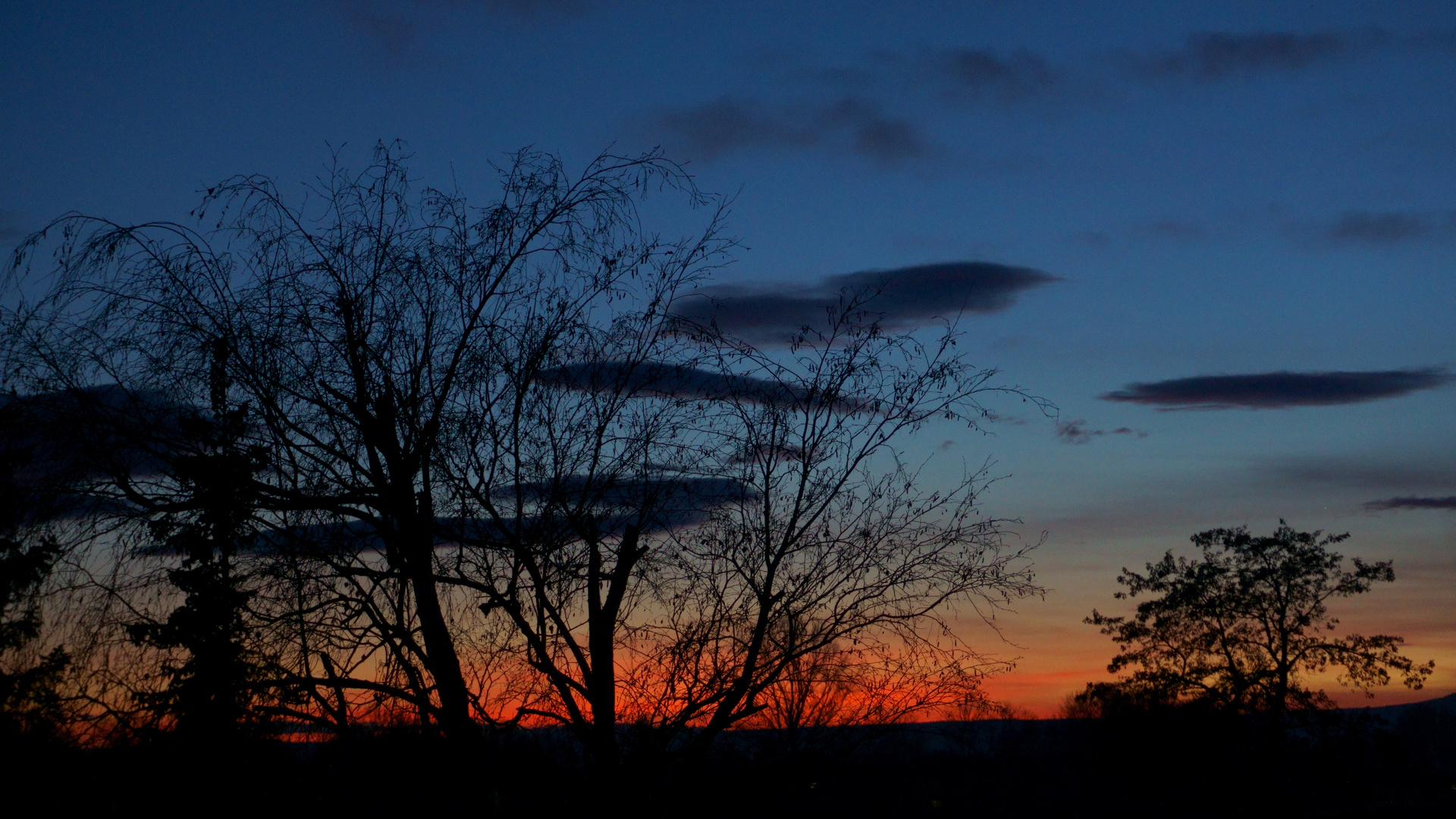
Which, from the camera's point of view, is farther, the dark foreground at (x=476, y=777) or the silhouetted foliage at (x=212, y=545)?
the dark foreground at (x=476, y=777)

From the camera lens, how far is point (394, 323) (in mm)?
7398

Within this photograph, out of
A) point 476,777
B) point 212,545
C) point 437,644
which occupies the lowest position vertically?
point 476,777

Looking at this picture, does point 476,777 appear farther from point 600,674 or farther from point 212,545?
point 212,545

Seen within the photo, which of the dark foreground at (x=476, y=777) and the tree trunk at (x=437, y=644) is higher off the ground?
the tree trunk at (x=437, y=644)

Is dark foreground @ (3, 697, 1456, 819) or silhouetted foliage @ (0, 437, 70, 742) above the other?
silhouetted foliage @ (0, 437, 70, 742)

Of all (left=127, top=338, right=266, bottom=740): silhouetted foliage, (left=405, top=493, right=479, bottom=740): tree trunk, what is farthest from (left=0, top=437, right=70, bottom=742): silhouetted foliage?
(left=405, top=493, right=479, bottom=740): tree trunk

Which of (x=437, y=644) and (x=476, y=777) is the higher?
(x=437, y=644)

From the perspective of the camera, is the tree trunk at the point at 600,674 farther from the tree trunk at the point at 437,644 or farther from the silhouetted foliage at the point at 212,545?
the silhouetted foliage at the point at 212,545

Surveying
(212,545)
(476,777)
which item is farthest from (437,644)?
(212,545)

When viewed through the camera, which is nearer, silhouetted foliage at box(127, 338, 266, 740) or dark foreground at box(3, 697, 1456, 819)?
silhouetted foliage at box(127, 338, 266, 740)

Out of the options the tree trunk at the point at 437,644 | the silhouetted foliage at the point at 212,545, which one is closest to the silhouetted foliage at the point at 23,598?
the silhouetted foliage at the point at 212,545

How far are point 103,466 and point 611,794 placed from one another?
161 inches

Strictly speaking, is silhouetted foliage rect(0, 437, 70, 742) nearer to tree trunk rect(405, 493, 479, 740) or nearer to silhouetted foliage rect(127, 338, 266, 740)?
silhouetted foliage rect(127, 338, 266, 740)

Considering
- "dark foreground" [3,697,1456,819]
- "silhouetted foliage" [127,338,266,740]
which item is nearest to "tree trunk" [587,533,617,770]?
"dark foreground" [3,697,1456,819]
